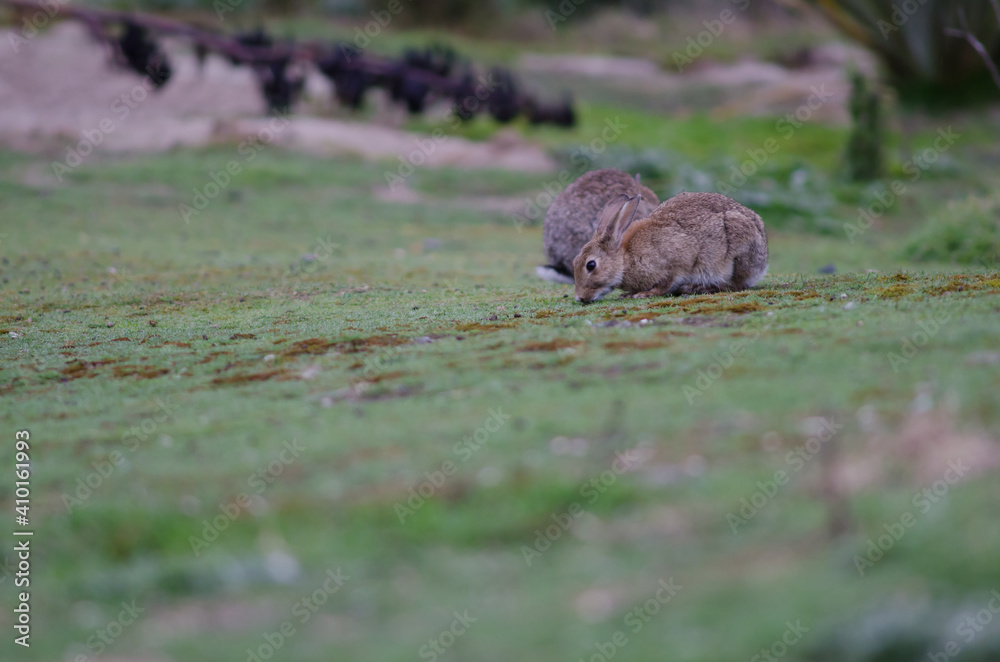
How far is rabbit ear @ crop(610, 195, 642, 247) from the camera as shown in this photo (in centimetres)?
804

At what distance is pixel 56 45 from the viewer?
20.0 metres

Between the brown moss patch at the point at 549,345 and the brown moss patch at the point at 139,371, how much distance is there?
6.96ft

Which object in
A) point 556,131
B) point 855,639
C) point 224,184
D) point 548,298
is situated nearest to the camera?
point 855,639

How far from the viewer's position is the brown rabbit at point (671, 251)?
806cm

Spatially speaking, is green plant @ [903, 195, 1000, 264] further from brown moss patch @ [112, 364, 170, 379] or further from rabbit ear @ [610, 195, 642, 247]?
brown moss patch @ [112, 364, 170, 379]

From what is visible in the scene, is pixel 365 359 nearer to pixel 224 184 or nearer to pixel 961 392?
pixel 961 392

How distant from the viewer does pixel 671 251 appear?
808cm

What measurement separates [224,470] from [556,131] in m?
15.1

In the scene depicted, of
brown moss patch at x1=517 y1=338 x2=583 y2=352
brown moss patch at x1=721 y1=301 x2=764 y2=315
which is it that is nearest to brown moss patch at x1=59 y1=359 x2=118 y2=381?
brown moss patch at x1=517 y1=338 x2=583 y2=352

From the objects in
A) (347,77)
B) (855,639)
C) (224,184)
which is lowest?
(224,184)

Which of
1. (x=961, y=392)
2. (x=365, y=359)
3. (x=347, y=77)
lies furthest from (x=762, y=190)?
(x=961, y=392)

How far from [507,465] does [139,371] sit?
306 cm

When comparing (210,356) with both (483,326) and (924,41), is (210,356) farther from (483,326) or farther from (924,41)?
(924,41)

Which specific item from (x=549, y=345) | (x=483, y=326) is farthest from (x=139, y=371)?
(x=549, y=345)
